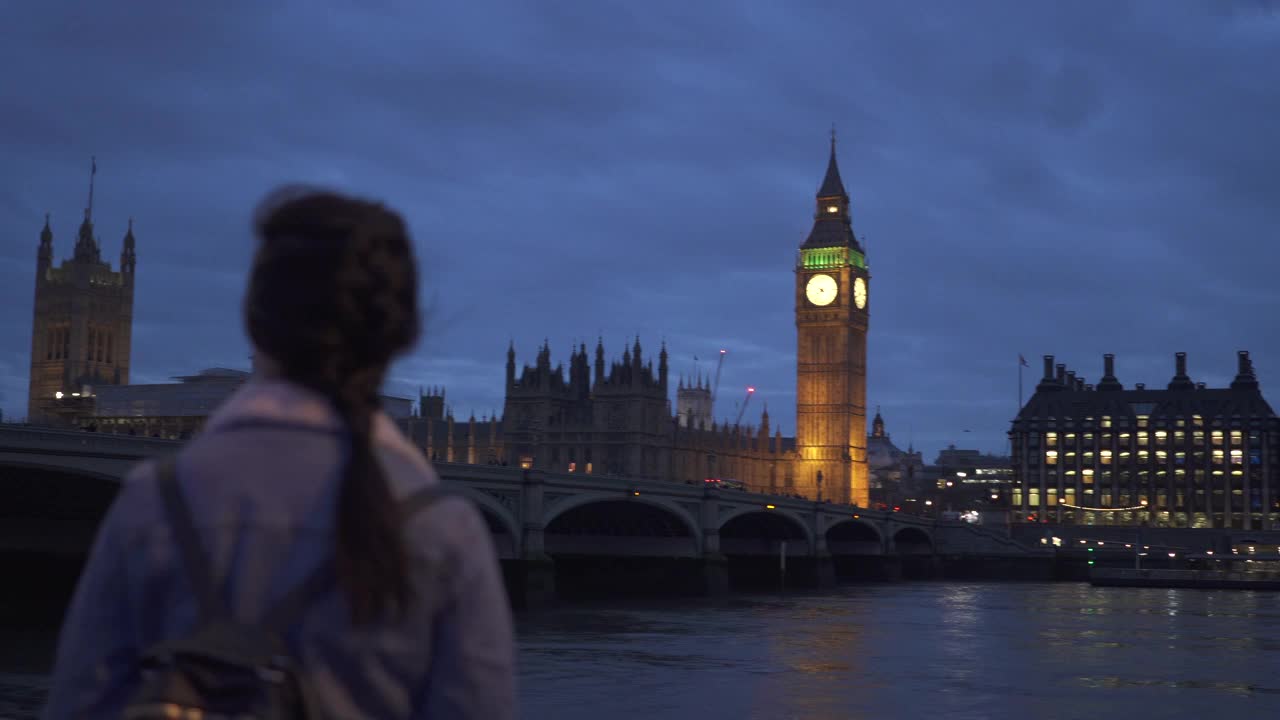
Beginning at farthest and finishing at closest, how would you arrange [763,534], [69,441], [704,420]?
[704,420], [763,534], [69,441]

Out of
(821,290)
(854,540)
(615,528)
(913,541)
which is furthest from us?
(821,290)

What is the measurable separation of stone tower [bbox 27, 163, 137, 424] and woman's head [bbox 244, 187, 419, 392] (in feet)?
547

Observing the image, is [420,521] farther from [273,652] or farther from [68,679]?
[68,679]

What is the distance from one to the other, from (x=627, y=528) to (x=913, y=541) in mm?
41043

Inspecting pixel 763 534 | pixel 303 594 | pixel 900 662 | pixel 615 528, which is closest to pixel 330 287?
pixel 303 594

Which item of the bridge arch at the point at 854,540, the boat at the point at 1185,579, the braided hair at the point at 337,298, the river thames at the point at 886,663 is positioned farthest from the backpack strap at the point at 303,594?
the bridge arch at the point at 854,540

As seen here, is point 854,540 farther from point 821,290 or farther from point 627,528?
point 821,290

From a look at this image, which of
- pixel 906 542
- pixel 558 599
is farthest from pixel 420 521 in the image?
pixel 906 542

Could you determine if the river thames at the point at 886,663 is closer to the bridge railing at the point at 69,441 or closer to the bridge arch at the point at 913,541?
the bridge railing at the point at 69,441

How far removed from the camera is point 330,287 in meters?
2.59

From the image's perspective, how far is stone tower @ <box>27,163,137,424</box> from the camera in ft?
533

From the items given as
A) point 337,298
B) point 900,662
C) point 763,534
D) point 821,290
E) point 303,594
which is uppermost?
point 821,290

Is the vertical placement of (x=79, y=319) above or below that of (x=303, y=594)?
above

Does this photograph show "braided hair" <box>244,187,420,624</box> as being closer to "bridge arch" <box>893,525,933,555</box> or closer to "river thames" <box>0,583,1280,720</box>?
"river thames" <box>0,583,1280,720</box>
